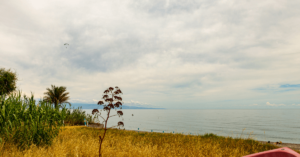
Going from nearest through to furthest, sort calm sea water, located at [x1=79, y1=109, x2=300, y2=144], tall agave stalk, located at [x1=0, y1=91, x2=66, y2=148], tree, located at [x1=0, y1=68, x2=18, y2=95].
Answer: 1. tall agave stalk, located at [x1=0, y1=91, x2=66, y2=148]
2. tree, located at [x1=0, y1=68, x2=18, y2=95]
3. calm sea water, located at [x1=79, y1=109, x2=300, y2=144]

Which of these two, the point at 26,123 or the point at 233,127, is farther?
the point at 233,127

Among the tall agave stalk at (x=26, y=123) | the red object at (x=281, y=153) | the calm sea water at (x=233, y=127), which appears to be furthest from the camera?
the calm sea water at (x=233, y=127)

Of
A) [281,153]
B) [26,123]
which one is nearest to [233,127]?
[281,153]

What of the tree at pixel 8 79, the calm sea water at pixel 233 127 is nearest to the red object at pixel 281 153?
the calm sea water at pixel 233 127

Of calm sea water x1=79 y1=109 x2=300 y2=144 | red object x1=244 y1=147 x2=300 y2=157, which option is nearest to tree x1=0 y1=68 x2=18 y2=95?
calm sea water x1=79 y1=109 x2=300 y2=144

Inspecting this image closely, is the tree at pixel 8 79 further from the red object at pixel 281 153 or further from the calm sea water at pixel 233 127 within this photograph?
the red object at pixel 281 153

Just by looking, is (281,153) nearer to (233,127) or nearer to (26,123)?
(26,123)

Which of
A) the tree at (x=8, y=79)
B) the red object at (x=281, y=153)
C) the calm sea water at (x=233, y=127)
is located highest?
the tree at (x=8, y=79)

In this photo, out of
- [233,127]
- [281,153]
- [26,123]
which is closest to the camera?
[281,153]

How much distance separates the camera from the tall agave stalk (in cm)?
620

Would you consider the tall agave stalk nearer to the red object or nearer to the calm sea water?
the red object

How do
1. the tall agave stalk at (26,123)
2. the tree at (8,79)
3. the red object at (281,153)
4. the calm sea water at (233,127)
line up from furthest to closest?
1. the calm sea water at (233,127)
2. the tree at (8,79)
3. the tall agave stalk at (26,123)
4. the red object at (281,153)

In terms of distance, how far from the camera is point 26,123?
644cm

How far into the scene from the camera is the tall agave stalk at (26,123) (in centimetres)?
620
